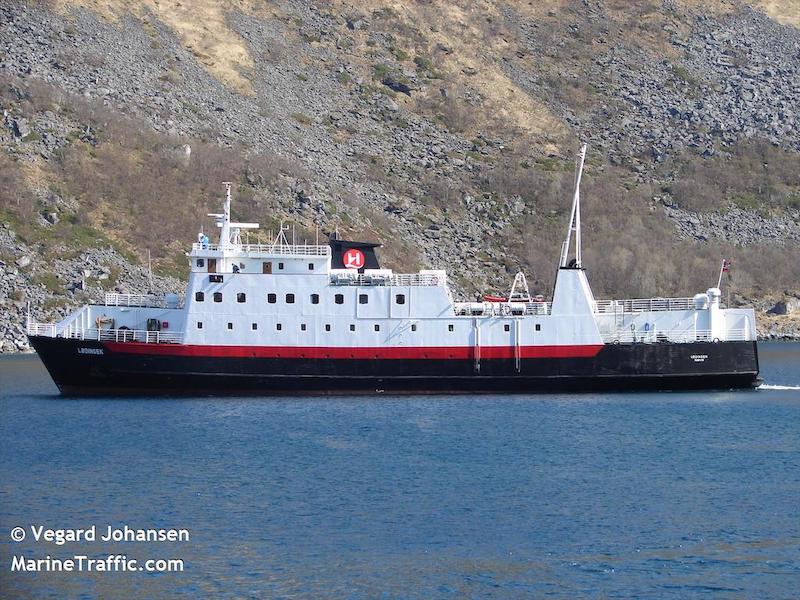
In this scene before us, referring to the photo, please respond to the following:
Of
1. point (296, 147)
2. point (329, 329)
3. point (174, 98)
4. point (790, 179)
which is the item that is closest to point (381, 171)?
point (296, 147)

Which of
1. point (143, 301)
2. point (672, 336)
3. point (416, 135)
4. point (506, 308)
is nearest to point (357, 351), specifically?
point (506, 308)

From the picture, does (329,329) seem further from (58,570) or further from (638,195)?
(638,195)

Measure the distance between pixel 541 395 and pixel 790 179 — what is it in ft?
228

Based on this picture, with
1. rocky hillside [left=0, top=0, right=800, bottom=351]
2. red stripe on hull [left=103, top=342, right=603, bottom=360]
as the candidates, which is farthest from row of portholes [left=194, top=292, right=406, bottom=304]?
rocky hillside [left=0, top=0, right=800, bottom=351]

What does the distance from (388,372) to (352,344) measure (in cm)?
168

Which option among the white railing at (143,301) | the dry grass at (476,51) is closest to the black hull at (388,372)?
the white railing at (143,301)

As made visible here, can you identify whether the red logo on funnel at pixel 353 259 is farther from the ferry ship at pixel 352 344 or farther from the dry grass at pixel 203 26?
the dry grass at pixel 203 26

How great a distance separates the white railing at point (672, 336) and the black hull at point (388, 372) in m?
0.70

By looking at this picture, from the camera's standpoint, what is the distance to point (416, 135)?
4279 inches

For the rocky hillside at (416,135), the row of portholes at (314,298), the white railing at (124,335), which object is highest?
the rocky hillside at (416,135)

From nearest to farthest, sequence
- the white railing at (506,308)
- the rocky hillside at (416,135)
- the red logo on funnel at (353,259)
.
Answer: the white railing at (506,308)
the red logo on funnel at (353,259)
the rocky hillside at (416,135)

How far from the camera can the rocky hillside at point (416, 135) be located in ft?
284

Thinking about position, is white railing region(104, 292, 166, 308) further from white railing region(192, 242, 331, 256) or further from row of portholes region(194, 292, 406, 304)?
row of portholes region(194, 292, 406, 304)

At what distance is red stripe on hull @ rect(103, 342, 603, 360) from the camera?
4728 cm
